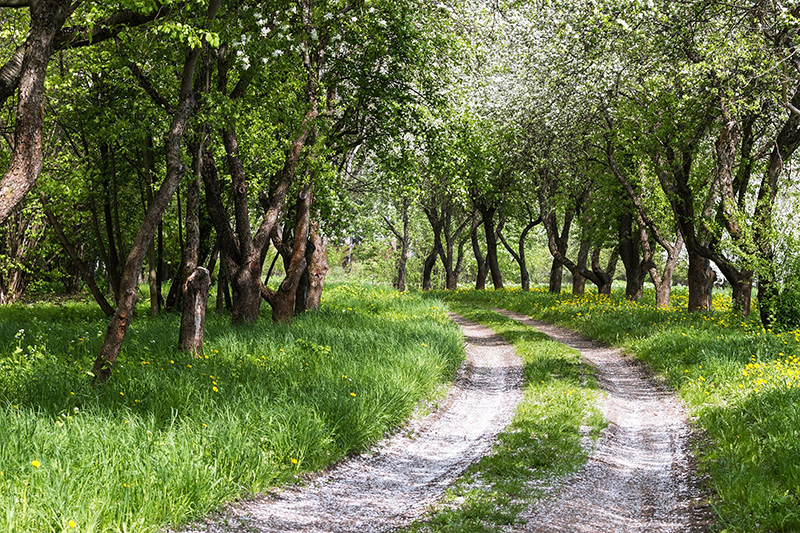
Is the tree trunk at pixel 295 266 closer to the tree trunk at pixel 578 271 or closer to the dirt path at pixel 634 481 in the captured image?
the dirt path at pixel 634 481

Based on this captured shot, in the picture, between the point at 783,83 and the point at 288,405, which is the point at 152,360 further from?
the point at 783,83

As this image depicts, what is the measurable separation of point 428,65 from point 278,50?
410cm

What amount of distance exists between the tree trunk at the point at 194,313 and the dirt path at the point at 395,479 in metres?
3.45

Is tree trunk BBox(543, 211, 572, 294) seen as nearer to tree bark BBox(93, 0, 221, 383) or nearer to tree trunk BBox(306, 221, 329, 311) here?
tree trunk BBox(306, 221, 329, 311)

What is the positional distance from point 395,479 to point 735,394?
17.1ft

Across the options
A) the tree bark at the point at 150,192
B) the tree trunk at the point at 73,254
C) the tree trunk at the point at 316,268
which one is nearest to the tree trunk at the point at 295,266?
the tree trunk at the point at 316,268

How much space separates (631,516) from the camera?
5484mm

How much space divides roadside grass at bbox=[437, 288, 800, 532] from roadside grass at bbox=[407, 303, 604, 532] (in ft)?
4.55

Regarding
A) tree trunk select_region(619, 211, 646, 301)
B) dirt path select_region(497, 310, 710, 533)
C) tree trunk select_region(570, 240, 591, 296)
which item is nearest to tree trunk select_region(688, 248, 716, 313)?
tree trunk select_region(619, 211, 646, 301)

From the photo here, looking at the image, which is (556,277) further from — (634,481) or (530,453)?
(634,481)

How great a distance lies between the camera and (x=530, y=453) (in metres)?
6.95

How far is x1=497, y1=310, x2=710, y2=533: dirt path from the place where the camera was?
527 cm

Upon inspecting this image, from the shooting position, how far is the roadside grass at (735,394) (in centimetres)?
533

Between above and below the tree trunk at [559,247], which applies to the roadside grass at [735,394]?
below
